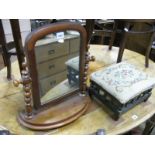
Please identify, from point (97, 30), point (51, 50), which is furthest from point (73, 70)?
point (97, 30)

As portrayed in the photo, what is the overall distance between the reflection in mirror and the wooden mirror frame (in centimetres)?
2

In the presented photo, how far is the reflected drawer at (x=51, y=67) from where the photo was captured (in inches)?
30.9

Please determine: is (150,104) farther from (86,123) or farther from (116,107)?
(86,123)

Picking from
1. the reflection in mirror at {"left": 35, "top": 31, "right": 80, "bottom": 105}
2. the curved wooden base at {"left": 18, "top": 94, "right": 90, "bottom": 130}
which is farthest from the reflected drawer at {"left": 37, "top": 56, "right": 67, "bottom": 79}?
the curved wooden base at {"left": 18, "top": 94, "right": 90, "bottom": 130}

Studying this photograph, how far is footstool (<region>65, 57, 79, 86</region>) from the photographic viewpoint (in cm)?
87

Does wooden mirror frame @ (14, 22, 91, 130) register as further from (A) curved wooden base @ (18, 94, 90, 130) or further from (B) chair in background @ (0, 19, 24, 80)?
(B) chair in background @ (0, 19, 24, 80)

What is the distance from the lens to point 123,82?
901 mm

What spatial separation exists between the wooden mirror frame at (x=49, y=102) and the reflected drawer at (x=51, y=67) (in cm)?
4

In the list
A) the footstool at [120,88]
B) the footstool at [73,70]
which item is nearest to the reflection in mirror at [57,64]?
the footstool at [73,70]

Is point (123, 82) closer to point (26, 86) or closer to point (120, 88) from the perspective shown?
point (120, 88)

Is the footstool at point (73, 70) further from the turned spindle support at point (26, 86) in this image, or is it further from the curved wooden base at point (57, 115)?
the turned spindle support at point (26, 86)

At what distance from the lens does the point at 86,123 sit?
0.88m
